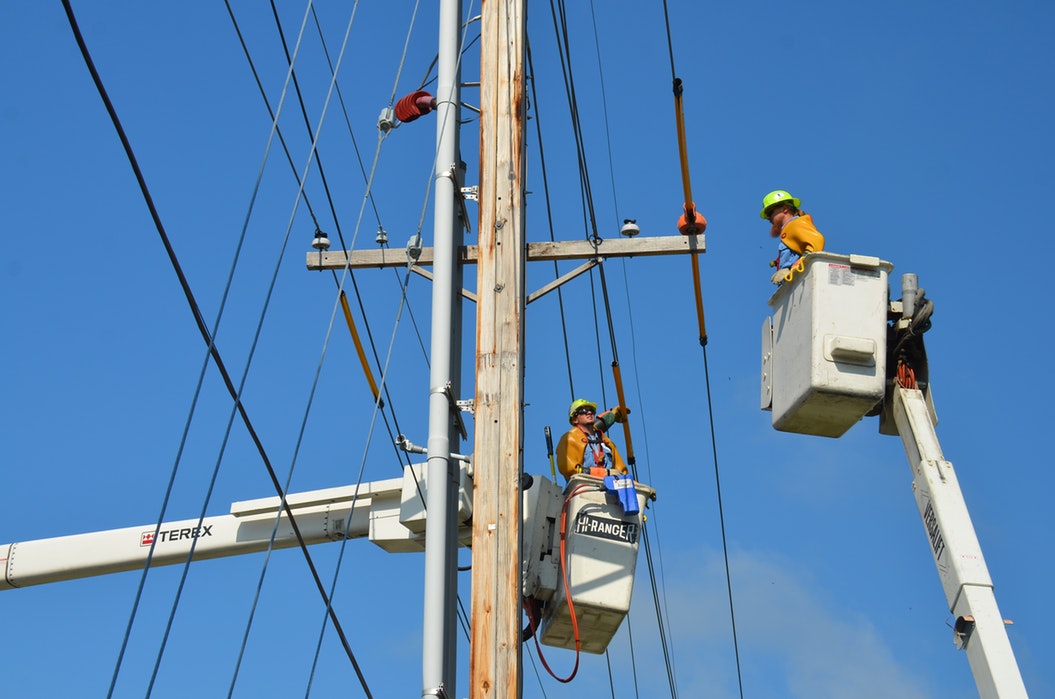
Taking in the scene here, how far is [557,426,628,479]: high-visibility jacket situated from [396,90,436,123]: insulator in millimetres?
2143

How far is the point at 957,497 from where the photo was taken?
20.2 feet

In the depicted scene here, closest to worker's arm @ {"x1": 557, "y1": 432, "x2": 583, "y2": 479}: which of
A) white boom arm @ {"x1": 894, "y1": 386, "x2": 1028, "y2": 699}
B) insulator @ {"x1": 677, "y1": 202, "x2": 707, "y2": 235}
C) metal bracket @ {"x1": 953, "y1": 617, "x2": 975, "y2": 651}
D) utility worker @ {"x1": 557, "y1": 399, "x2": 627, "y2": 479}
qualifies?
utility worker @ {"x1": 557, "y1": 399, "x2": 627, "y2": 479}

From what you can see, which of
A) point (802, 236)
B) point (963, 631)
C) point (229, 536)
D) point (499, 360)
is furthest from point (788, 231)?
point (229, 536)

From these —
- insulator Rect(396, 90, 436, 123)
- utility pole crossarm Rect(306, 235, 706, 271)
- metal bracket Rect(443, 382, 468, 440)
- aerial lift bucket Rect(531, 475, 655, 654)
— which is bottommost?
aerial lift bucket Rect(531, 475, 655, 654)

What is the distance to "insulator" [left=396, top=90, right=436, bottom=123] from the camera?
27.5 ft

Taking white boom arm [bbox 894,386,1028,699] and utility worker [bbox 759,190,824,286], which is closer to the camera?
white boom arm [bbox 894,386,1028,699]

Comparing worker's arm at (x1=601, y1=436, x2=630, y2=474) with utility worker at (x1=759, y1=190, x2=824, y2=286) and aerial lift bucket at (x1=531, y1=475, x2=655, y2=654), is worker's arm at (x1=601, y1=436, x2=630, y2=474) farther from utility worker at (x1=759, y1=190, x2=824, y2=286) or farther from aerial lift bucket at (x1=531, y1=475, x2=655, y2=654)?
utility worker at (x1=759, y1=190, x2=824, y2=286)

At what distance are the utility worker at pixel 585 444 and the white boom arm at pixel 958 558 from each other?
100 inches

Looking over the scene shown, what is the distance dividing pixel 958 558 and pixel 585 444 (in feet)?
10.6

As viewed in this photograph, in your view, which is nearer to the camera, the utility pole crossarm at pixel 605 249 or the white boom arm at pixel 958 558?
the white boom arm at pixel 958 558

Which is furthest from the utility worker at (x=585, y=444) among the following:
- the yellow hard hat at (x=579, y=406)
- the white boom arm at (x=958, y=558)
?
the white boom arm at (x=958, y=558)

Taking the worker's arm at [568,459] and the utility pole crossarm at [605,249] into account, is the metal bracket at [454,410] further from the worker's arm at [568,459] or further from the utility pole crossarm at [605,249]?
the worker's arm at [568,459]

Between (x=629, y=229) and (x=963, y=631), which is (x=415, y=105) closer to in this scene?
(x=629, y=229)

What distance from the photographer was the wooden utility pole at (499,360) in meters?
6.52
